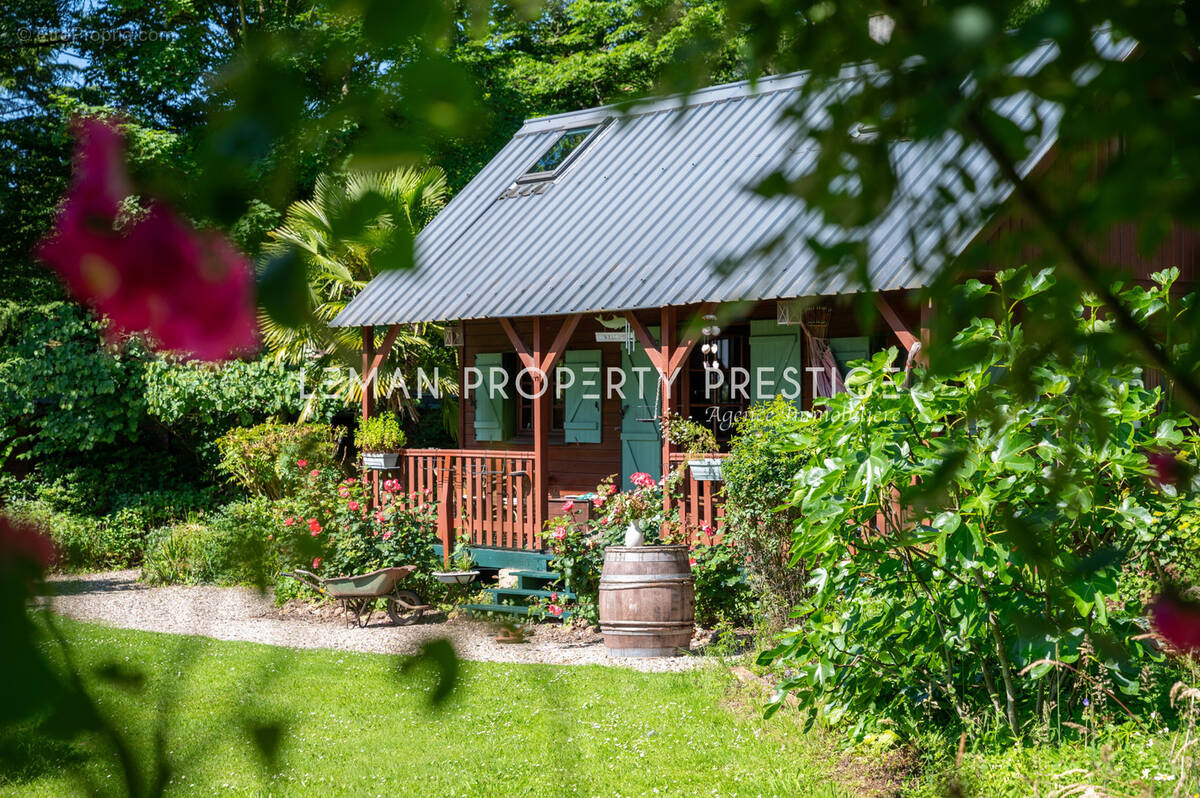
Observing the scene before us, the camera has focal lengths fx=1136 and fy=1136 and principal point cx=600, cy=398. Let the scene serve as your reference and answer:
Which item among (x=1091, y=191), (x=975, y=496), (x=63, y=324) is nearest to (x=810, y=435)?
(x=975, y=496)

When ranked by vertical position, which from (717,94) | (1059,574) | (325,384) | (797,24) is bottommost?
(1059,574)

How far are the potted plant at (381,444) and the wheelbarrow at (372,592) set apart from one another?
1712 millimetres

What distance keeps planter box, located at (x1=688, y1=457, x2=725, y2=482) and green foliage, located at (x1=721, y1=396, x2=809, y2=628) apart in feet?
1.39

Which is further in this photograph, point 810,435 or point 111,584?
point 111,584

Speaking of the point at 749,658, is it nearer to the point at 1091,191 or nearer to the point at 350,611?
the point at 350,611

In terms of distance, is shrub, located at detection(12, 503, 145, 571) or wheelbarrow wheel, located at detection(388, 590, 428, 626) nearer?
wheelbarrow wheel, located at detection(388, 590, 428, 626)

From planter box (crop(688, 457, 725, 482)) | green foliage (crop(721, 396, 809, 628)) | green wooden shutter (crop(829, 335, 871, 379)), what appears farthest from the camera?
green wooden shutter (crop(829, 335, 871, 379))

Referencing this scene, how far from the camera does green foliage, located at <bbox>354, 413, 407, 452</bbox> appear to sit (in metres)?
13.0

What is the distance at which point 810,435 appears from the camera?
5.20 metres

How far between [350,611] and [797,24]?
1184cm

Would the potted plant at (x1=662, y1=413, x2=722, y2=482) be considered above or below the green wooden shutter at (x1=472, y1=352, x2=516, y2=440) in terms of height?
below

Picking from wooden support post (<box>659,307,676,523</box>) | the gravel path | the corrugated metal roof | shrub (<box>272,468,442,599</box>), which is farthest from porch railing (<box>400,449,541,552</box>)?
wooden support post (<box>659,307,676,523</box>)

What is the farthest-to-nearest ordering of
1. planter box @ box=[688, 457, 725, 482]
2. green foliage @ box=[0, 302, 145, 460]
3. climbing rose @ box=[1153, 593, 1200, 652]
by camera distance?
green foliage @ box=[0, 302, 145, 460] → planter box @ box=[688, 457, 725, 482] → climbing rose @ box=[1153, 593, 1200, 652]

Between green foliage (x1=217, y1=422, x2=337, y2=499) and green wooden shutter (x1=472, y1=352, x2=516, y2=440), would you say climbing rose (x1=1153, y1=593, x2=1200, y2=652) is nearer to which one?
green wooden shutter (x1=472, y1=352, x2=516, y2=440)
